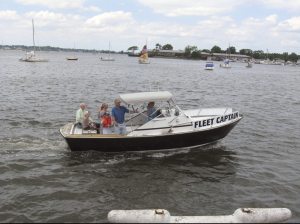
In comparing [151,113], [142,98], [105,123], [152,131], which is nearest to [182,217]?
[152,131]

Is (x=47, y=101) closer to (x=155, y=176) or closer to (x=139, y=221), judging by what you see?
(x=155, y=176)

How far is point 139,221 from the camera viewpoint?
27.6ft

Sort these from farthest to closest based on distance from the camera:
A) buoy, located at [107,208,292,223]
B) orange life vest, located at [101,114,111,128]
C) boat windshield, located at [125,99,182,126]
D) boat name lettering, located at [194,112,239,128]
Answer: boat name lettering, located at [194,112,239,128] < boat windshield, located at [125,99,182,126] < orange life vest, located at [101,114,111,128] < buoy, located at [107,208,292,223]

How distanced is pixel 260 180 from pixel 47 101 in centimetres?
2135

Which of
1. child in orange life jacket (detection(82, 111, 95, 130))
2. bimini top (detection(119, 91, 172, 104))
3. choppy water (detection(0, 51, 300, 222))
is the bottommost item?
choppy water (detection(0, 51, 300, 222))

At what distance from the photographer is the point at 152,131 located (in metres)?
16.3

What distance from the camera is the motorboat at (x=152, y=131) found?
1588 centimetres

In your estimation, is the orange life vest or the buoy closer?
the buoy

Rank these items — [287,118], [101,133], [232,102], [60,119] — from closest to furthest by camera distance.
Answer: [101,133], [60,119], [287,118], [232,102]

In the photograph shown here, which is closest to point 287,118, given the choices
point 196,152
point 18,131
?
point 196,152

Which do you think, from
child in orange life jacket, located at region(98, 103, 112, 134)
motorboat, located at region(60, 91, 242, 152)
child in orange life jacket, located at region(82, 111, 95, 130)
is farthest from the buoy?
child in orange life jacket, located at region(82, 111, 95, 130)

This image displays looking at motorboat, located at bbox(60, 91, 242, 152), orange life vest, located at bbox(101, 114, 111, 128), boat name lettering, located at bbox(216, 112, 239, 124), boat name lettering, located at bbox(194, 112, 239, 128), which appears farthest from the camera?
boat name lettering, located at bbox(216, 112, 239, 124)

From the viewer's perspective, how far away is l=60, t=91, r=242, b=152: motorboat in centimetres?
1588

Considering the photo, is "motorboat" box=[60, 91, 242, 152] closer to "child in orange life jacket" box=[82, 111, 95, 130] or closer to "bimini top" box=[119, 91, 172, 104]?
"bimini top" box=[119, 91, 172, 104]
